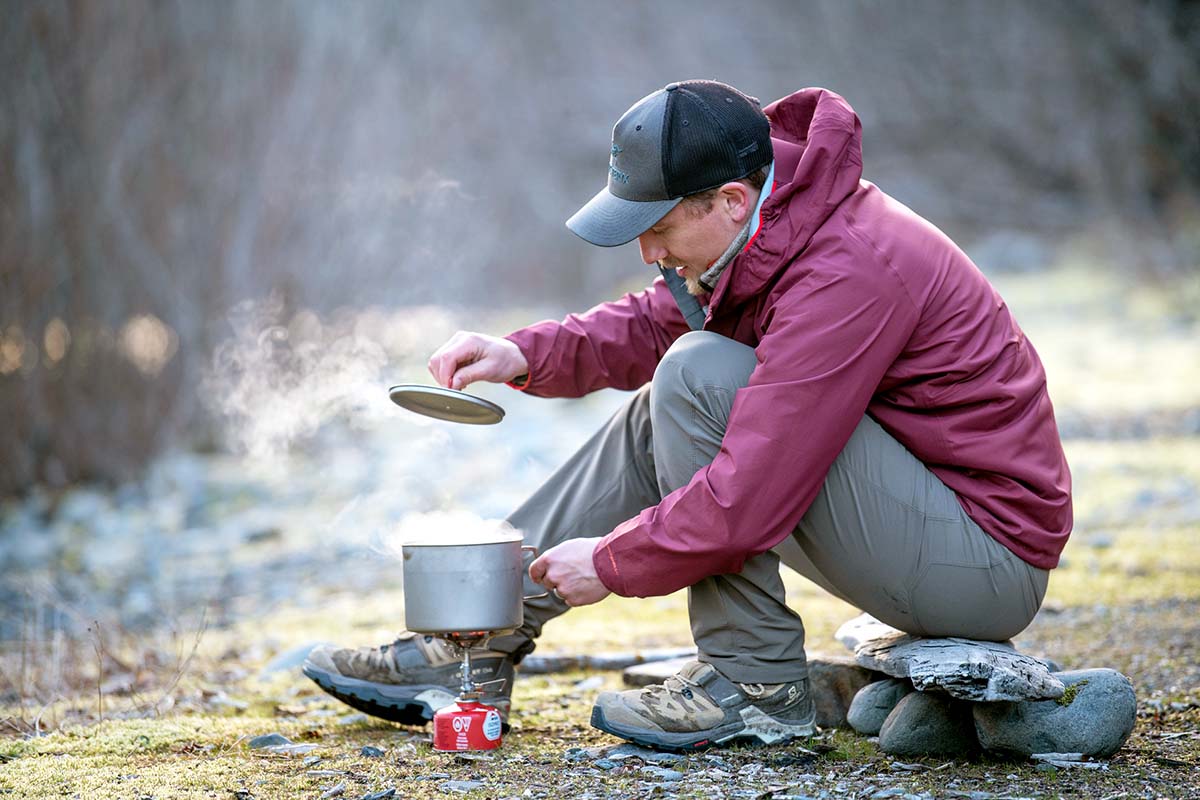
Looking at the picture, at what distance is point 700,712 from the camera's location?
2.49 meters

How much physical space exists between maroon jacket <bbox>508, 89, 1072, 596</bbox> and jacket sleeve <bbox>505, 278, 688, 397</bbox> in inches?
18.5

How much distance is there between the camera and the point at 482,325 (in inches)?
484

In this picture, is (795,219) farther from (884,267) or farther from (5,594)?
(5,594)

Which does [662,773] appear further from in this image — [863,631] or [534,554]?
[863,631]

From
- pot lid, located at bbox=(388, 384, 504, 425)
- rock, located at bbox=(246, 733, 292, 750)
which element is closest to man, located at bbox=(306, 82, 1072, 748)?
pot lid, located at bbox=(388, 384, 504, 425)

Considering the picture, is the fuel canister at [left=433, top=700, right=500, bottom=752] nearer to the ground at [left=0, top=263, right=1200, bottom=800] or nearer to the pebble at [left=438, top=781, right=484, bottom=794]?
the ground at [left=0, top=263, right=1200, bottom=800]

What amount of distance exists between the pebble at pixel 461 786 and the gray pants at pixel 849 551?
530 millimetres

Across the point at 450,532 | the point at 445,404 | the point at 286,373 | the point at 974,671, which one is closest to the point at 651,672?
the point at 450,532

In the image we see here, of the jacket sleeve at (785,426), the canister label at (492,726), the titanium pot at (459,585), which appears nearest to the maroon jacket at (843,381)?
the jacket sleeve at (785,426)

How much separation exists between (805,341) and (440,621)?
0.86 m

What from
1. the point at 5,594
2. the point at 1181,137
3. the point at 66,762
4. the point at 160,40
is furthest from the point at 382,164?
the point at 66,762

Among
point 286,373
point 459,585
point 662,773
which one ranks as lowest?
point 662,773

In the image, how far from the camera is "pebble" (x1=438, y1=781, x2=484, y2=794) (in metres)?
2.26

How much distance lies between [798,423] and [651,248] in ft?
1.64
